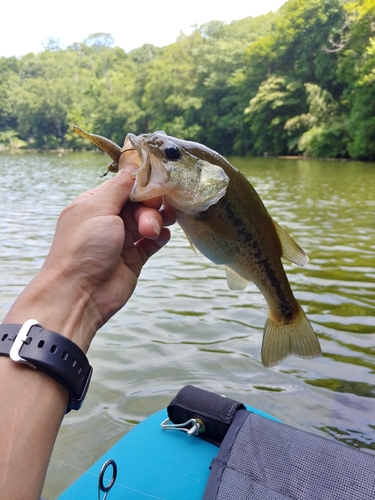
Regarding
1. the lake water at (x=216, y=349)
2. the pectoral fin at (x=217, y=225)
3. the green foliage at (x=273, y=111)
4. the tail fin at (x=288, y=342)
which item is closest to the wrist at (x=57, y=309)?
the pectoral fin at (x=217, y=225)

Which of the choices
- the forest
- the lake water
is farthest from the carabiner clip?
the forest

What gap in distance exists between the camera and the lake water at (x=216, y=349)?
4.14 meters

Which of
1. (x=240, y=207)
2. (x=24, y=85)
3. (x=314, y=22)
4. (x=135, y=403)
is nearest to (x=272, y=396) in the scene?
(x=135, y=403)

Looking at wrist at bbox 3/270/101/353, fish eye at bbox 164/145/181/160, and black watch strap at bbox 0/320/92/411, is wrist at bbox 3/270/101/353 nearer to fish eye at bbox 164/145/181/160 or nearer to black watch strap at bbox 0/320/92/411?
black watch strap at bbox 0/320/92/411

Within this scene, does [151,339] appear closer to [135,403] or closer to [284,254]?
[135,403]

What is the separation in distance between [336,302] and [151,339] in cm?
274

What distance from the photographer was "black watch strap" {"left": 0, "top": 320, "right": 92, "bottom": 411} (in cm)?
171

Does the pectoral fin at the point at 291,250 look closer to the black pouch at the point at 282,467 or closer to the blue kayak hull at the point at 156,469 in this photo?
the black pouch at the point at 282,467

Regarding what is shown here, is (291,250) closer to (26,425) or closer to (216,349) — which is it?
(26,425)

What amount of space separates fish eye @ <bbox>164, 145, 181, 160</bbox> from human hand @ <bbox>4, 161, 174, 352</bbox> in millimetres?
234

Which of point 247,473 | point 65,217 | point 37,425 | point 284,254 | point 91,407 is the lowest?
point 91,407

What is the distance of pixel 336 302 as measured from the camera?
6.82 metres

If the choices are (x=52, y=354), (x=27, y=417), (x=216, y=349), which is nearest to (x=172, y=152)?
(x=52, y=354)

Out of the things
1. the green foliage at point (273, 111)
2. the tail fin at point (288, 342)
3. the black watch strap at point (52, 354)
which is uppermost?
the green foliage at point (273, 111)
